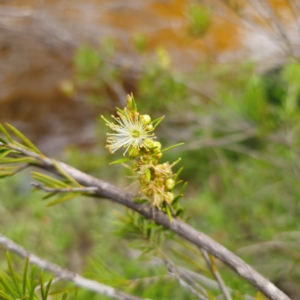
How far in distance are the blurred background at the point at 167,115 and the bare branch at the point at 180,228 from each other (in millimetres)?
103

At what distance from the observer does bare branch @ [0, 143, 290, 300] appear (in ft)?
0.95

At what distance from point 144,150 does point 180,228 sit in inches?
3.3

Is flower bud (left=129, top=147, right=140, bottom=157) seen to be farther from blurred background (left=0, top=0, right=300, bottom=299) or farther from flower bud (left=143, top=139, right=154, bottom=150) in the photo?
blurred background (left=0, top=0, right=300, bottom=299)

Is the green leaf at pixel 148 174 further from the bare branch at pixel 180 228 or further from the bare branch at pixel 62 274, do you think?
the bare branch at pixel 62 274

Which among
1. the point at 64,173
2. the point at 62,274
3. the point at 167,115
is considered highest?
the point at 167,115

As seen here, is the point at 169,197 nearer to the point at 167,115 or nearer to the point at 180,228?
the point at 180,228

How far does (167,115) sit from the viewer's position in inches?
50.9

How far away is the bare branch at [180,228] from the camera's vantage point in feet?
0.95

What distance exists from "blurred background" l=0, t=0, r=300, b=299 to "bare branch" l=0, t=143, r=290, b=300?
103 millimetres

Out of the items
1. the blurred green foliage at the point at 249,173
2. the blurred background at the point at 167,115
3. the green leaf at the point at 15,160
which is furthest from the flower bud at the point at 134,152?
the blurred green foliage at the point at 249,173

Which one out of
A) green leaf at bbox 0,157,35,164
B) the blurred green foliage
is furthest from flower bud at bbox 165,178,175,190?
the blurred green foliage

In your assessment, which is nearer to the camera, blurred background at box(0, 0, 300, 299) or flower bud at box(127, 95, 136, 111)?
flower bud at box(127, 95, 136, 111)

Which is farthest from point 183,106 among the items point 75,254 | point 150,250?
point 150,250

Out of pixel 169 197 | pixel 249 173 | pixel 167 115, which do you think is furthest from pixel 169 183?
pixel 249 173
